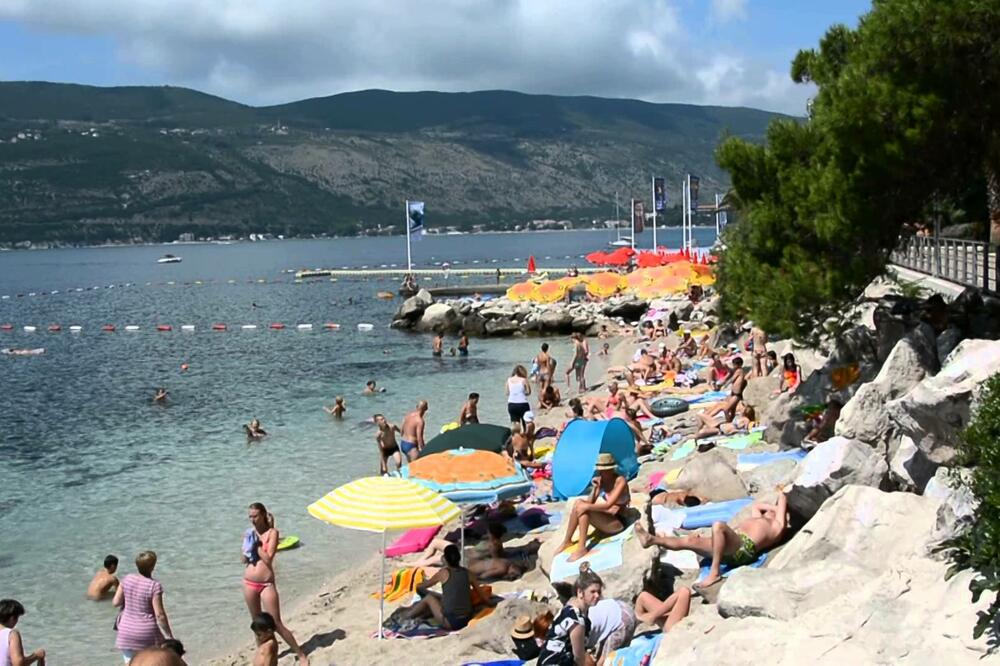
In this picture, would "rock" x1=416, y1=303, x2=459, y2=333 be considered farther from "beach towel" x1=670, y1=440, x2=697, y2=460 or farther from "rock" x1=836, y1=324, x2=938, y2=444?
"rock" x1=836, y1=324, x2=938, y2=444

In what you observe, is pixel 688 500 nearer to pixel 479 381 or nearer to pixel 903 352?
pixel 903 352

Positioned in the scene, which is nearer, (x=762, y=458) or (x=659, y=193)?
(x=762, y=458)

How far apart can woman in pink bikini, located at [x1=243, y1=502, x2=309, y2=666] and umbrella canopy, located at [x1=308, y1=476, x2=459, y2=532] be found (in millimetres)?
530

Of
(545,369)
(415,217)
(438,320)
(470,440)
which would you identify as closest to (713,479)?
(470,440)

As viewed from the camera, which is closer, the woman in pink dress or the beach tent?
the woman in pink dress

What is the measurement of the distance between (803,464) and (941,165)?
4.09 meters

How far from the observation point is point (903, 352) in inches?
428

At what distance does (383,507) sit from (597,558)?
2.22 metres

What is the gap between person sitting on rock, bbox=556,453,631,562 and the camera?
406 inches

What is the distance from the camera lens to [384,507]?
33.6ft

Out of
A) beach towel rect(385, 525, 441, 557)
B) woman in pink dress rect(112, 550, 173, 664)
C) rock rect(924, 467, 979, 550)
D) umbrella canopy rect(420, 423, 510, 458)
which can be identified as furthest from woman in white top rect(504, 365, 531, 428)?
rock rect(924, 467, 979, 550)

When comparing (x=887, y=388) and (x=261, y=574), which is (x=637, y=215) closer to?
(x=887, y=388)

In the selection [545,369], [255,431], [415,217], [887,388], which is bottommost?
[255,431]

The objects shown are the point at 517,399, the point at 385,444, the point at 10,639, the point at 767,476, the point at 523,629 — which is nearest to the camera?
the point at 10,639
